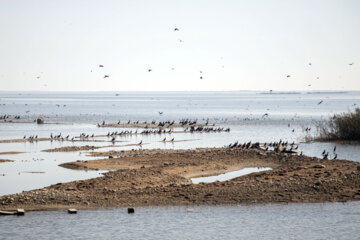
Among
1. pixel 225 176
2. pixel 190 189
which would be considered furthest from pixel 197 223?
pixel 225 176

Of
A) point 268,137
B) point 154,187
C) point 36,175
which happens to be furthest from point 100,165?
point 268,137

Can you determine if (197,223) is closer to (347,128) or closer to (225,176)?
(225,176)

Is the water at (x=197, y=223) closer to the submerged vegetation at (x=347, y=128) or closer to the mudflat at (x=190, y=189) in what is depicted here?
the mudflat at (x=190, y=189)

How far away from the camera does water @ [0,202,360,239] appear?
68.3 ft

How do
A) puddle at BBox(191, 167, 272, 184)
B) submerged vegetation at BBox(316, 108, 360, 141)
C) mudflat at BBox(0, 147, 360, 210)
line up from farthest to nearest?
submerged vegetation at BBox(316, 108, 360, 141)
puddle at BBox(191, 167, 272, 184)
mudflat at BBox(0, 147, 360, 210)

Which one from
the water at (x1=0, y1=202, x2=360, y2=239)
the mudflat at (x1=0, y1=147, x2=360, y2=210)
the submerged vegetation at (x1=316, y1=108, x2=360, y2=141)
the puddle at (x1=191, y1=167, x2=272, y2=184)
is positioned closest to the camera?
the water at (x1=0, y1=202, x2=360, y2=239)

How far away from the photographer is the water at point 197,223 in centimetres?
2083

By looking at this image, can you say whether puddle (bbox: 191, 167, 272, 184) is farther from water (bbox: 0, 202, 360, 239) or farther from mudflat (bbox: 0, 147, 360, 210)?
water (bbox: 0, 202, 360, 239)

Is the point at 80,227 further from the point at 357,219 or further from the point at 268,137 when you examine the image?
the point at 268,137

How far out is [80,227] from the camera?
2170cm

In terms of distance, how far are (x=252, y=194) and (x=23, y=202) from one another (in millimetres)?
10512

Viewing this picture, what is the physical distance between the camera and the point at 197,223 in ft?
73.7

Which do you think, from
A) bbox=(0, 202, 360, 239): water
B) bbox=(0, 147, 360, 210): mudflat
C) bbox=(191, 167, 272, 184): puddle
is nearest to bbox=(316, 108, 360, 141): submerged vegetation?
bbox=(0, 147, 360, 210): mudflat

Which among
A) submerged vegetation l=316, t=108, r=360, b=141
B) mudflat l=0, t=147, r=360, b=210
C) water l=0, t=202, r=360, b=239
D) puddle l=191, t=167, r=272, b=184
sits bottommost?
water l=0, t=202, r=360, b=239
